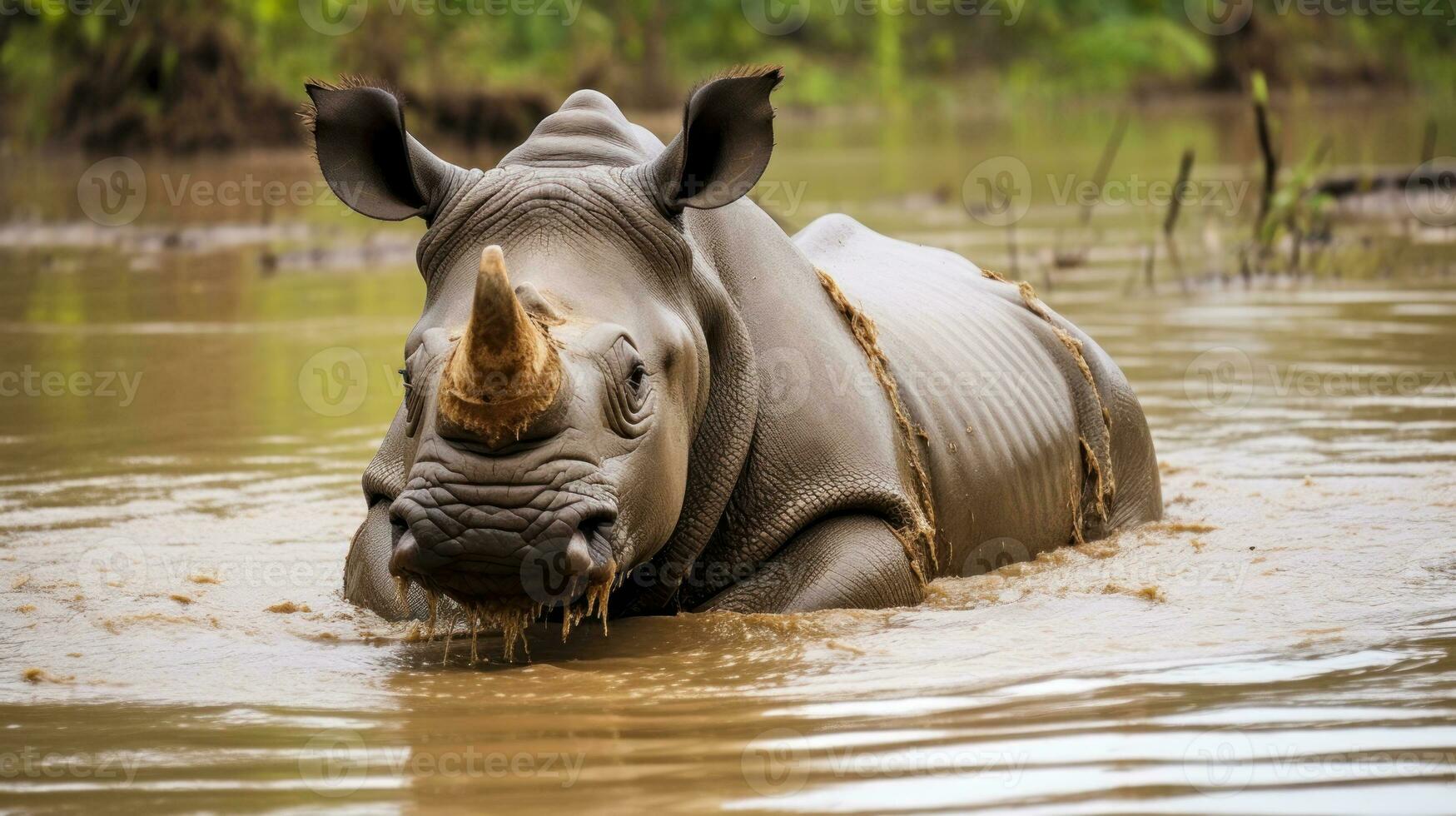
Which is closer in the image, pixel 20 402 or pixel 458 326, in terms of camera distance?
pixel 458 326

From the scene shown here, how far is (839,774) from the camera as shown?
396cm

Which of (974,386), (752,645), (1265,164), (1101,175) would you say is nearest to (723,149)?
(752,645)

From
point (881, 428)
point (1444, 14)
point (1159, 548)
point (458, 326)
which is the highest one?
point (1444, 14)

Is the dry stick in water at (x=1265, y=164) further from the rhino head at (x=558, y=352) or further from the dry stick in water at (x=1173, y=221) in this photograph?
the rhino head at (x=558, y=352)

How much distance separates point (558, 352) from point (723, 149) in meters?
0.98

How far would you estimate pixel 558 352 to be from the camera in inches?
178

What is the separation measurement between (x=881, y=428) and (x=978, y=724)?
1.62 metres

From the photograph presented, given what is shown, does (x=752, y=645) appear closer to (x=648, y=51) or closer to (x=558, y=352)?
(x=558, y=352)

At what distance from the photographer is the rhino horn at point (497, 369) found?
4246mm

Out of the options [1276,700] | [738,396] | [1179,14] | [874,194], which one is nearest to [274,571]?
[738,396]

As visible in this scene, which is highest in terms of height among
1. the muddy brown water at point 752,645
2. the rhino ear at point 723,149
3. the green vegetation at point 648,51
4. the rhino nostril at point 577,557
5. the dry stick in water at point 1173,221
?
the green vegetation at point 648,51

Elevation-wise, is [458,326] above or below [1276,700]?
above

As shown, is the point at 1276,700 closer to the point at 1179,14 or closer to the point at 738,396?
the point at 738,396

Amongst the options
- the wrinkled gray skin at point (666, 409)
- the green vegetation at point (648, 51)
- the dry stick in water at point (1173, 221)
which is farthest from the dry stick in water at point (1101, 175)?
the wrinkled gray skin at point (666, 409)
